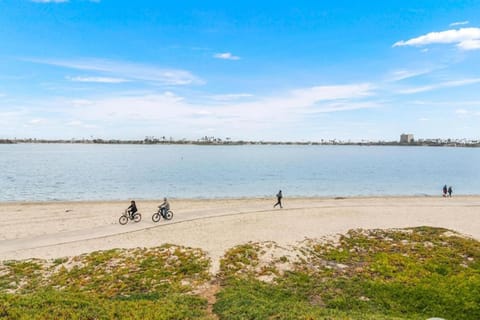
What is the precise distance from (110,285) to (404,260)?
12.7 m

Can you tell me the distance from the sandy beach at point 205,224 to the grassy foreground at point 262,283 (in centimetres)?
189

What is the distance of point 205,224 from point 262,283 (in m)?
10.8

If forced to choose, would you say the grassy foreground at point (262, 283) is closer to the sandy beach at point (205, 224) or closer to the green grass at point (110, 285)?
the green grass at point (110, 285)

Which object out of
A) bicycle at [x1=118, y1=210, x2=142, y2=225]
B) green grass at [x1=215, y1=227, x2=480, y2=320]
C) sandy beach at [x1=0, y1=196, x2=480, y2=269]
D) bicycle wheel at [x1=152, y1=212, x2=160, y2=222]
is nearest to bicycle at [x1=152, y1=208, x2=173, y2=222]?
bicycle wheel at [x1=152, y1=212, x2=160, y2=222]

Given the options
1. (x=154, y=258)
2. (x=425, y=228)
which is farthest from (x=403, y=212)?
(x=154, y=258)

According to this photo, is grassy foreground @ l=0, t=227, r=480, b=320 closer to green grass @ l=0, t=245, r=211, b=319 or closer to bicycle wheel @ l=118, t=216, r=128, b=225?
green grass @ l=0, t=245, r=211, b=319

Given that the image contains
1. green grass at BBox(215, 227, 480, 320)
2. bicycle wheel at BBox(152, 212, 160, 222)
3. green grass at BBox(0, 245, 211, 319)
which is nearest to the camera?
green grass at BBox(0, 245, 211, 319)

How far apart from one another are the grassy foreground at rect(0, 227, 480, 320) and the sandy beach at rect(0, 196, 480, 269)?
1888mm

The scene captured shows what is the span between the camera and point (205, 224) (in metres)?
21.9

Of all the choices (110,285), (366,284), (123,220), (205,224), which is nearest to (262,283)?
(366,284)

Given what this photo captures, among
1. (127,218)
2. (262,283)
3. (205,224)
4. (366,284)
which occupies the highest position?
(366,284)

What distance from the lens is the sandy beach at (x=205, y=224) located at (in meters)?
17.0

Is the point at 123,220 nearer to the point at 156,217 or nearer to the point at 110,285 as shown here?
the point at 156,217

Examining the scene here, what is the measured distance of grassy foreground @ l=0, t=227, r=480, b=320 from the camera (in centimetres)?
856
